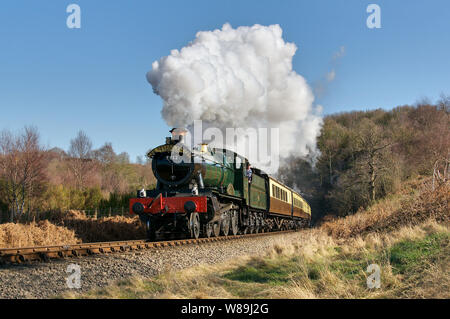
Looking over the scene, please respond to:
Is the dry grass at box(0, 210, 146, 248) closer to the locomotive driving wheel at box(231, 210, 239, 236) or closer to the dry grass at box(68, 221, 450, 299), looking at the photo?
the locomotive driving wheel at box(231, 210, 239, 236)

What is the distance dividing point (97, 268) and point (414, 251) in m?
6.63

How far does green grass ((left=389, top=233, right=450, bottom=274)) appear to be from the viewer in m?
6.99

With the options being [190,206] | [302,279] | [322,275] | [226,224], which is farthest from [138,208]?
[322,275]

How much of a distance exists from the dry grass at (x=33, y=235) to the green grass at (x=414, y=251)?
35.7ft

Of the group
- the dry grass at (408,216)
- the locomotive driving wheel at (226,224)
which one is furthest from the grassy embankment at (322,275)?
the locomotive driving wheel at (226,224)

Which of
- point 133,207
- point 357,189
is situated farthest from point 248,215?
point 357,189

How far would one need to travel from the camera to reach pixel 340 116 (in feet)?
246

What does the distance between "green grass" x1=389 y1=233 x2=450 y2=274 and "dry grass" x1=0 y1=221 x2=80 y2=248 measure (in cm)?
1089

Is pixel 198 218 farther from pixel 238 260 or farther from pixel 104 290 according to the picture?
pixel 104 290

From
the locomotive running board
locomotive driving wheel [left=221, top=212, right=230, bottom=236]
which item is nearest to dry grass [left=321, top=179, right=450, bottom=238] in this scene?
the locomotive running board

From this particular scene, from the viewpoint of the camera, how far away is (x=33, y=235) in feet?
43.7

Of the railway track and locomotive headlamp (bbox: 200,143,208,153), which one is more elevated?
locomotive headlamp (bbox: 200,143,208,153)

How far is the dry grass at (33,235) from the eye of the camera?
488 inches

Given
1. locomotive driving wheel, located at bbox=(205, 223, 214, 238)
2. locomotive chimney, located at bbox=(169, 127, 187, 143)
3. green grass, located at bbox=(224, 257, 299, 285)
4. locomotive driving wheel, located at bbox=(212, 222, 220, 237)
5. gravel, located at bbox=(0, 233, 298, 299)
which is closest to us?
gravel, located at bbox=(0, 233, 298, 299)
